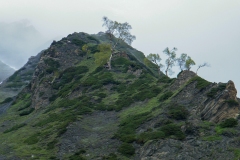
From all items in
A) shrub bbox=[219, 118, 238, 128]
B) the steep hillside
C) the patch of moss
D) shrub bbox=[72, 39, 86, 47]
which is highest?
shrub bbox=[72, 39, 86, 47]

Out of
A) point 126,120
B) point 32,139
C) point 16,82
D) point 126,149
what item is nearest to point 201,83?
point 126,120

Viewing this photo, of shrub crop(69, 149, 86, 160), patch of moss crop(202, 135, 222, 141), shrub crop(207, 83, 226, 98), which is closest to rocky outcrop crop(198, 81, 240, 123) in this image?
shrub crop(207, 83, 226, 98)

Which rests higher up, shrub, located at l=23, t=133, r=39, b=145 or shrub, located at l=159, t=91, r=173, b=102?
shrub, located at l=159, t=91, r=173, b=102

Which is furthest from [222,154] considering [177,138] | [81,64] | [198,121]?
[81,64]

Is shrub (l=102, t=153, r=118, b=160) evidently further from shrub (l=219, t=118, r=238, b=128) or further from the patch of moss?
shrub (l=219, t=118, r=238, b=128)

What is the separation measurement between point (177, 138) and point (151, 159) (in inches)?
189

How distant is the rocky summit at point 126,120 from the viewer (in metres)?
35.5

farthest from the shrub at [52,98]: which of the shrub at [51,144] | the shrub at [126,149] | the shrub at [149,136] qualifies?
the shrub at [126,149]

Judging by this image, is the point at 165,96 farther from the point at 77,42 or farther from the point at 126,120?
the point at 77,42

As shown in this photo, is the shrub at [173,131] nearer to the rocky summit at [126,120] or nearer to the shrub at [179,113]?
the rocky summit at [126,120]

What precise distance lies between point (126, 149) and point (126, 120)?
11.9 metres

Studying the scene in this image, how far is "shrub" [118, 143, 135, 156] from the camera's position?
37.3 meters

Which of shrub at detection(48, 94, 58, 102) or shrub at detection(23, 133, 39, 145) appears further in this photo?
shrub at detection(48, 94, 58, 102)

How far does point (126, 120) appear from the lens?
49562 mm
